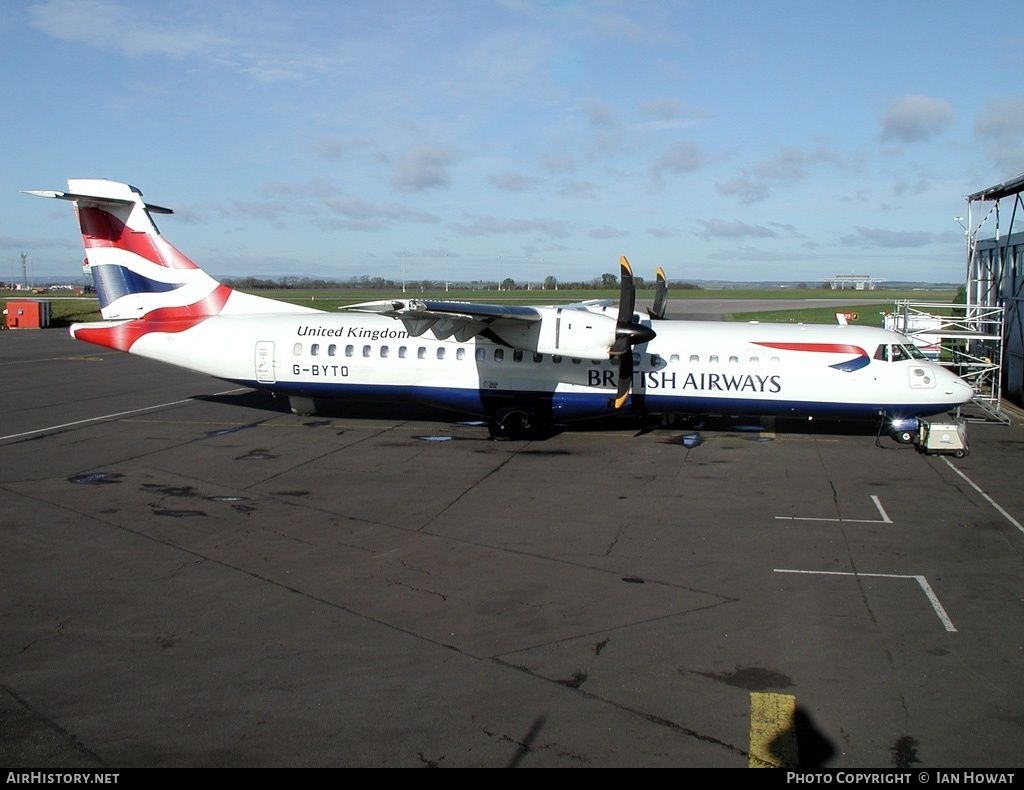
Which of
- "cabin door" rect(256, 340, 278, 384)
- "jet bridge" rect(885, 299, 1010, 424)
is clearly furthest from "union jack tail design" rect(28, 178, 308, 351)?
"jet bridge" rect(885, 299, 1010, 424)

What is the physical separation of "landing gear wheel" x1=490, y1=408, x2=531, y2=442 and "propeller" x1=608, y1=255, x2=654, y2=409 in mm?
2561

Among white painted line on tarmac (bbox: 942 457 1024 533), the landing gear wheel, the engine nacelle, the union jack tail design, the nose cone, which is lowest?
white painted line on tarmac (bbox: 942 457 1024 533)

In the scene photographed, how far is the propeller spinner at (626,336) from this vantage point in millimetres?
17172

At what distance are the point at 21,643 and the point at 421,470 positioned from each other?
8815 millimetres

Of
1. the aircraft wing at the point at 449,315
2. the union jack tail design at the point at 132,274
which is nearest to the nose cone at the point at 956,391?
the aircraft wing at the point at 449,315

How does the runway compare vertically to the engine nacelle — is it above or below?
below

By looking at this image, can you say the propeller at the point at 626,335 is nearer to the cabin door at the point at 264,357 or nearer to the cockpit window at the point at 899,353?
the cockpit window at the point at 899,353

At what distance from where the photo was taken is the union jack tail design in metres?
21.0

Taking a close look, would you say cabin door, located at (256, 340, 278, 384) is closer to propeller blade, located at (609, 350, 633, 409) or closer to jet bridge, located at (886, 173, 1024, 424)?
propeller blade, located at (609, 350, 633, 409)

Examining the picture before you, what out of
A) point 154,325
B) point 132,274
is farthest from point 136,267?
point 154,325

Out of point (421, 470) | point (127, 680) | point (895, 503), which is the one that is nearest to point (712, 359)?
point (895, 503)

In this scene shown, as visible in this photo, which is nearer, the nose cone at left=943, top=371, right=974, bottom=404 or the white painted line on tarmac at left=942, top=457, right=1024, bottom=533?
the white painted line on tarmac at left=942, top=457, right=1024, bottom=533

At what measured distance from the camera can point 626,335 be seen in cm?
1761
